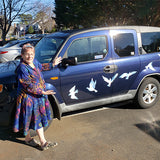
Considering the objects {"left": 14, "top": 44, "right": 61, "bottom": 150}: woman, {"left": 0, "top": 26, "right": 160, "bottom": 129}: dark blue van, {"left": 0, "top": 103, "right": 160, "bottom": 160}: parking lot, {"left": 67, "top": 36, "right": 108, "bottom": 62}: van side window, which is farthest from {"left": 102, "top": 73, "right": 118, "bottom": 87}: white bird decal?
{"left": 14, "top": 44, "right": 61, "bottom": 150}: woman

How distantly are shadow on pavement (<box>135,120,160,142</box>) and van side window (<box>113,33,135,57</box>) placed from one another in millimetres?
1416

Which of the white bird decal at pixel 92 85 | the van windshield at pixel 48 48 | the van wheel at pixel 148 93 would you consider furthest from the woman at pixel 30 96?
the van wheel at pixel 148 93

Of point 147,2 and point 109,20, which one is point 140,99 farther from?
point 109,20

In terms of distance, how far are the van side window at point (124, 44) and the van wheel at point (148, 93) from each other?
769 millimetres

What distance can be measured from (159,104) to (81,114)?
6.39ft

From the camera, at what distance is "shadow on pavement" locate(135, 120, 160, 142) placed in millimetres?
3512

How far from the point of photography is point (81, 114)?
174 inches

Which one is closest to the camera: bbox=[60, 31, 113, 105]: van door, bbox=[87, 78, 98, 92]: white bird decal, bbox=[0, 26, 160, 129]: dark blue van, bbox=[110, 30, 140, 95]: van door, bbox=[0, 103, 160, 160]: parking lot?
bbox=[0, 103, 160, 160]: parking lot

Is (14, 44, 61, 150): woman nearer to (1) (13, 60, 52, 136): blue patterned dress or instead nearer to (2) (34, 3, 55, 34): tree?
(1) (13, 60, 52, 136): blue patterned dress

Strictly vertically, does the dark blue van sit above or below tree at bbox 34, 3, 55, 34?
below

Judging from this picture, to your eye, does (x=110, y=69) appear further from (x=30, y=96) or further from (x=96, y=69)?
(x=30, y=96)

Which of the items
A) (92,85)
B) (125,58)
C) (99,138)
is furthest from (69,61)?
(99,138)

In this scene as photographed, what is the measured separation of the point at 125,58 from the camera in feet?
13.5

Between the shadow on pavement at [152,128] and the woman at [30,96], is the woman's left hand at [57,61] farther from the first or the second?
the shadow on pavement at [152,128]
